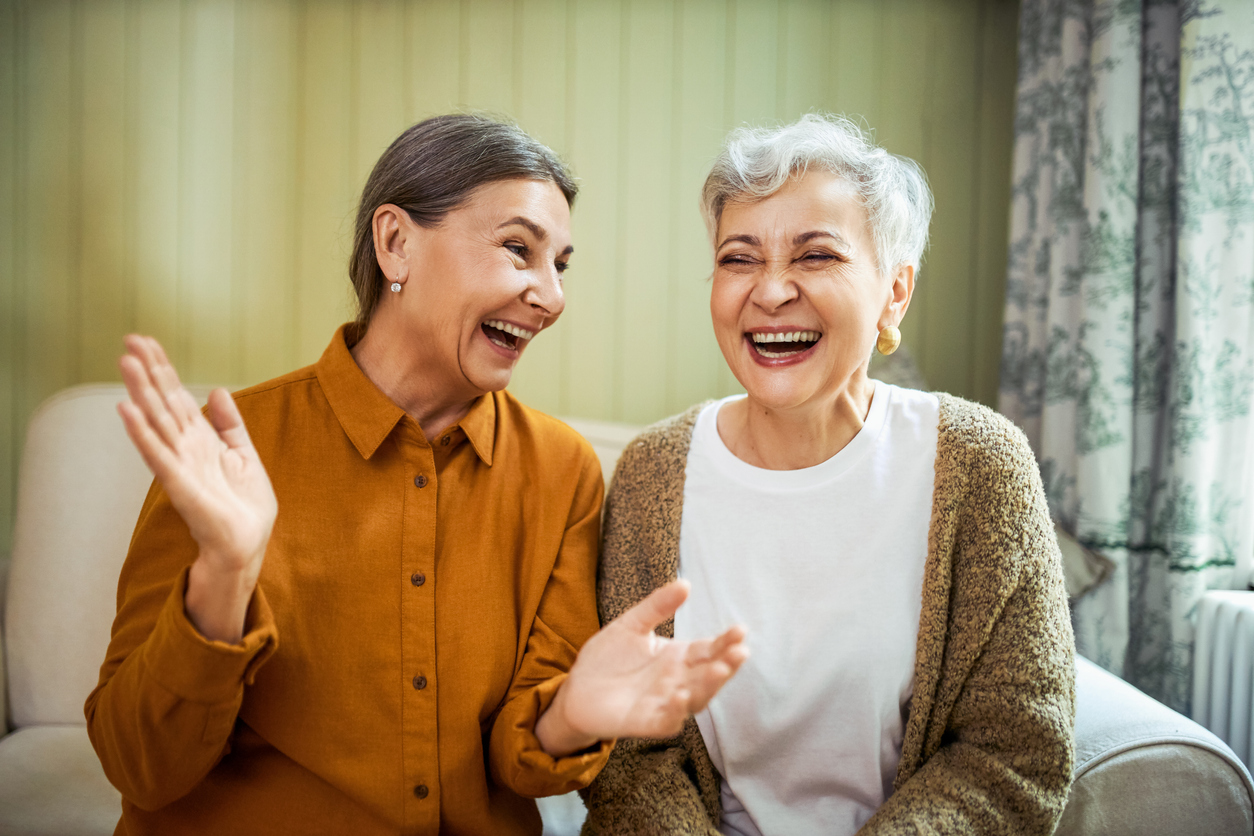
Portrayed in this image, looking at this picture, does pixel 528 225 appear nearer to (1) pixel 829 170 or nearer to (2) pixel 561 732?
(1) pixel 829 170

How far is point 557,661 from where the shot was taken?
1164 millimetres

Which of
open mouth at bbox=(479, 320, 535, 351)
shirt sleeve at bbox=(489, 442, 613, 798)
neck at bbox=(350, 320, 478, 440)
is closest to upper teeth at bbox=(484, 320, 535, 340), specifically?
open mouth at bbox=(479, 320, 535, 351)

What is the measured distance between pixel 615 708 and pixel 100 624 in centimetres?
134

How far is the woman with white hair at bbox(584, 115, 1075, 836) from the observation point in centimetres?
109

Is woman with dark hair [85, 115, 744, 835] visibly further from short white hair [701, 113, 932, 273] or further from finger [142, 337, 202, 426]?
short white hair [701, 113, 932, 273]

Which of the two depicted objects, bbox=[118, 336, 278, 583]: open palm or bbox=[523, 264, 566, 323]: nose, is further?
bbox=[523, 264, 566, 323]: nose

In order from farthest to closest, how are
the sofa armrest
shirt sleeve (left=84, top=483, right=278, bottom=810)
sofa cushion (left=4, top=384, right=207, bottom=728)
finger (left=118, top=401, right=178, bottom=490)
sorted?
sofa cushion (left=4, top=384, right=207, bottom=728) → the sofa armrest → shirt sleeve (left=84, top=483, right=278, bottom=810) → finger (left=118, top=401, right=178, bottom=490)

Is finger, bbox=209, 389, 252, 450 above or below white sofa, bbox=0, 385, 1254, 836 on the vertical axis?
above

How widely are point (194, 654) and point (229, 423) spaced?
0.25 m

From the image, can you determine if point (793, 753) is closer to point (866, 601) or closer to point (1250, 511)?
point (866, 601)

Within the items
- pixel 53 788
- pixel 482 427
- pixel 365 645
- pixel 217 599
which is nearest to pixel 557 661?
pixel 365 645

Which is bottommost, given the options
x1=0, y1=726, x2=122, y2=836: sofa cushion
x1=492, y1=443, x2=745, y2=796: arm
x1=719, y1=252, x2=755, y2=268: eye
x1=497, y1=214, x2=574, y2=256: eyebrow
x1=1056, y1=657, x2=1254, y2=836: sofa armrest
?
x1=0, y1=726, x2=122, y2=836: sofa cushion

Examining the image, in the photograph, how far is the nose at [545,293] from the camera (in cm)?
120

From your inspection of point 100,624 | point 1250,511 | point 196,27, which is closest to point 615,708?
point 100,624
